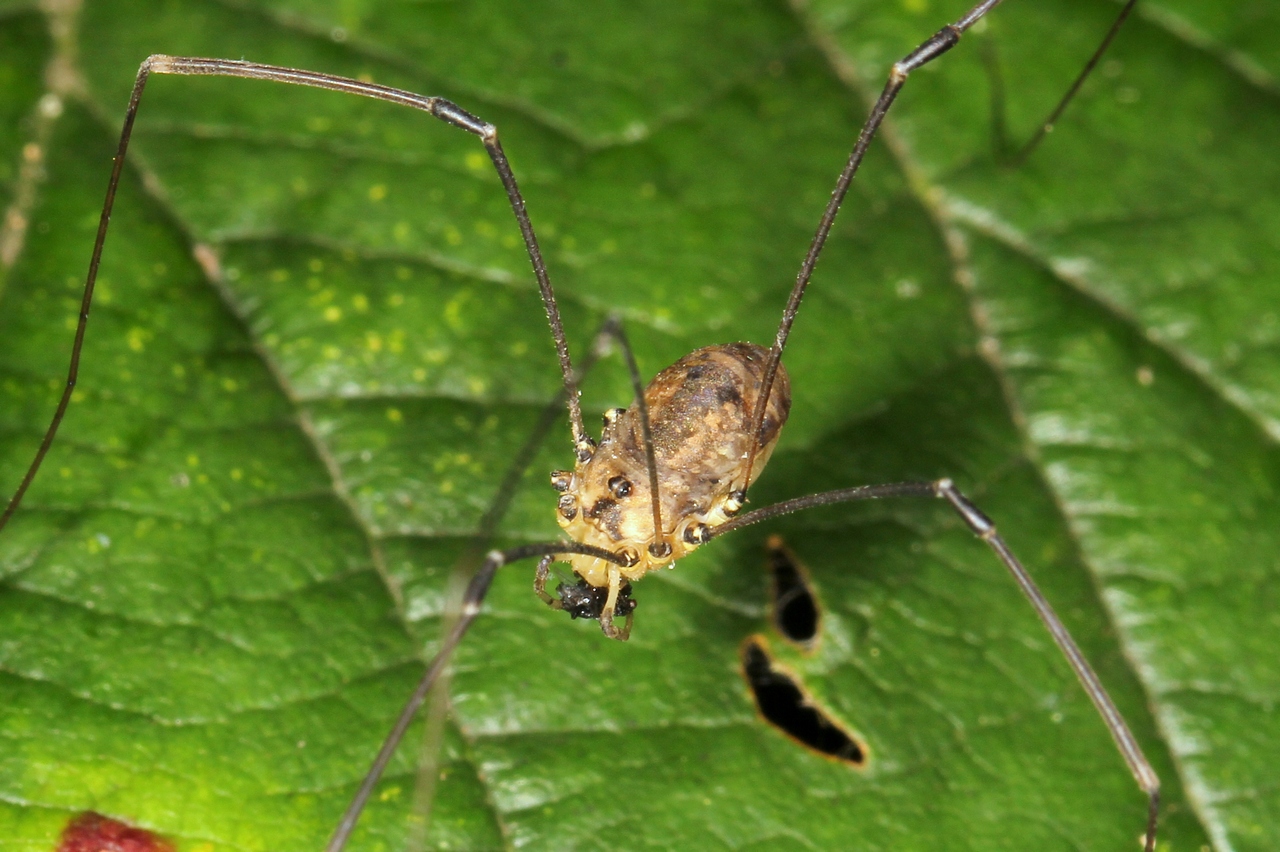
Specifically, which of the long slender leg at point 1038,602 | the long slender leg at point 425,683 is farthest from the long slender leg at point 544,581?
the long slender leg at point 1038,602

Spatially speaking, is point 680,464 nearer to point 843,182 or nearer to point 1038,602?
point 843,182

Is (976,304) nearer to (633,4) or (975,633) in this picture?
(975,633)

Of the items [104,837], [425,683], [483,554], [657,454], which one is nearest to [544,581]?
[483,554]

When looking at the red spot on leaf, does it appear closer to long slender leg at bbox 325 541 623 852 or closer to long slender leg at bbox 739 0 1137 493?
long slender leg at bbox 325 541 623 852

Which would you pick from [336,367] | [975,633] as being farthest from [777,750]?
[336,367]

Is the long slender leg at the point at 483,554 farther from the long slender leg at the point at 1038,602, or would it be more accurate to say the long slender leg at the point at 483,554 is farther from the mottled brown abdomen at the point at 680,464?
the long slender leg at the point at 1038,602

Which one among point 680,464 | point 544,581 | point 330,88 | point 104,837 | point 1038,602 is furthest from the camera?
point 330,88

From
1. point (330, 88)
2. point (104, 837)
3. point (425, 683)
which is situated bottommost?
point (104, 837)

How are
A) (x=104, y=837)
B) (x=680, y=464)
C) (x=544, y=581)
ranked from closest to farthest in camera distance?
(x=104, y=837) → (x=544, y=581) → (x=680, y=464)

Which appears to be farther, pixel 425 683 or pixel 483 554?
pixel 483 554
